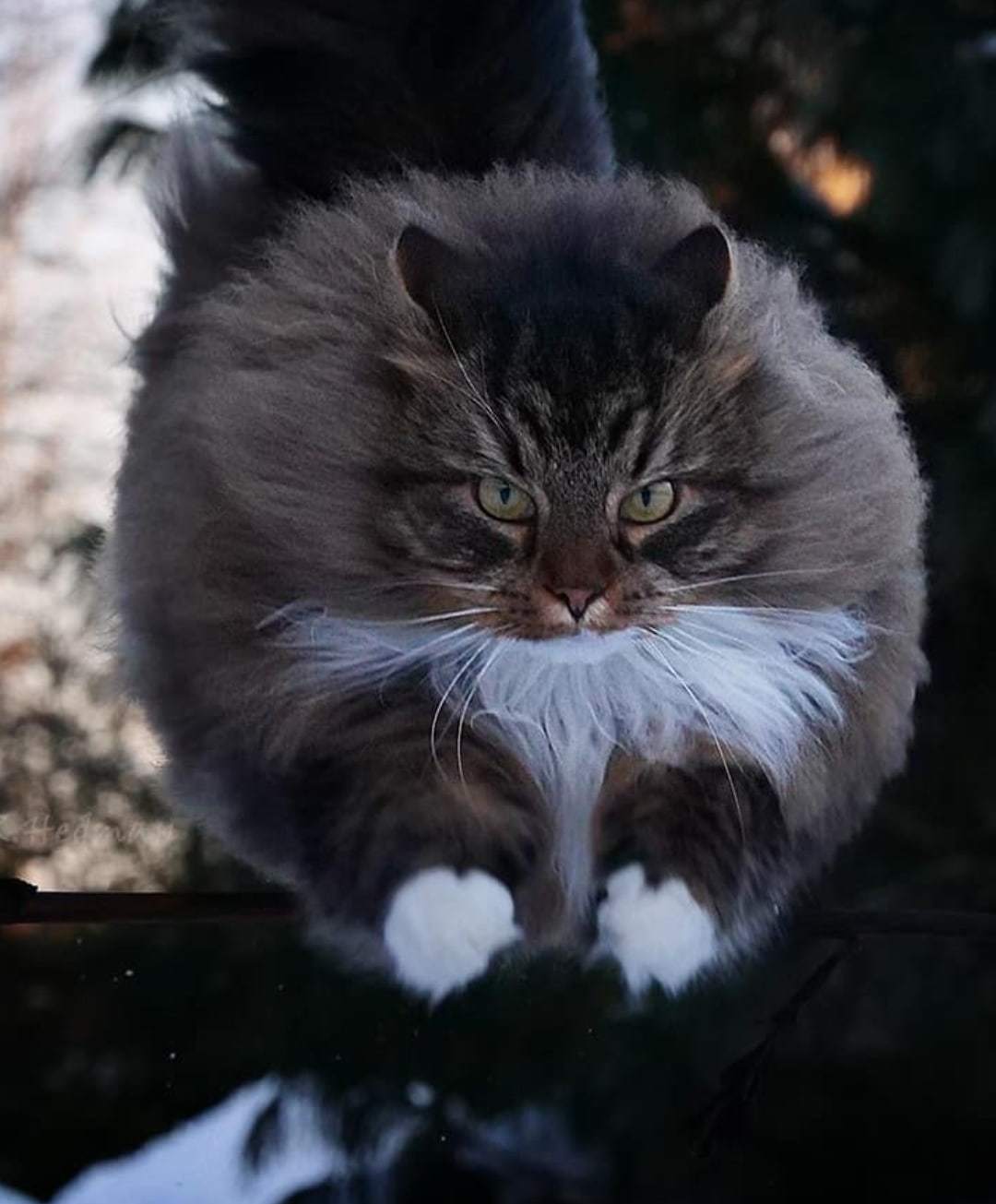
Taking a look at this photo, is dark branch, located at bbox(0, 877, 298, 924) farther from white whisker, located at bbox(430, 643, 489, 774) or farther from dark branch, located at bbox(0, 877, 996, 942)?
white whisker, located at bbox(430, 643, 489, 774)

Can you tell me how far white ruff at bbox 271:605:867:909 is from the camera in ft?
2.27

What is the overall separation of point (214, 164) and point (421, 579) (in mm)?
453

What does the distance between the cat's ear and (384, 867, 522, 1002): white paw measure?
25 centimetres

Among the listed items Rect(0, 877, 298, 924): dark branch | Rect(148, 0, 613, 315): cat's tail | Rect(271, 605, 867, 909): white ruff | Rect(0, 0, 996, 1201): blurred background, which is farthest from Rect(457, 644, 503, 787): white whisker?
Rect(0, 0, 996, 1201): blurred background

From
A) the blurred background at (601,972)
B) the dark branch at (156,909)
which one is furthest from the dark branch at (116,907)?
the blurred background at (601,972)

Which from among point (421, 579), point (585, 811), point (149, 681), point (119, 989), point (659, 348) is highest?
point (659, 348)

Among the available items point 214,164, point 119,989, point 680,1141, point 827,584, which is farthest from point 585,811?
point 119,989

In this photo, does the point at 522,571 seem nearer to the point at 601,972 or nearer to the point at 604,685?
the point at 604,685

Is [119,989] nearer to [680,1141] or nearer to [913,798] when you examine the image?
[680,1141]

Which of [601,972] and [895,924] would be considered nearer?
[895,924]

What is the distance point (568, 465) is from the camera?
62 cm

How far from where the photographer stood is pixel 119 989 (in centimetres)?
170

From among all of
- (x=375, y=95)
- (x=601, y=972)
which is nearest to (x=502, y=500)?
(x=375, y=95)

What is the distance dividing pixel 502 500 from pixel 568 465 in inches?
1.2
